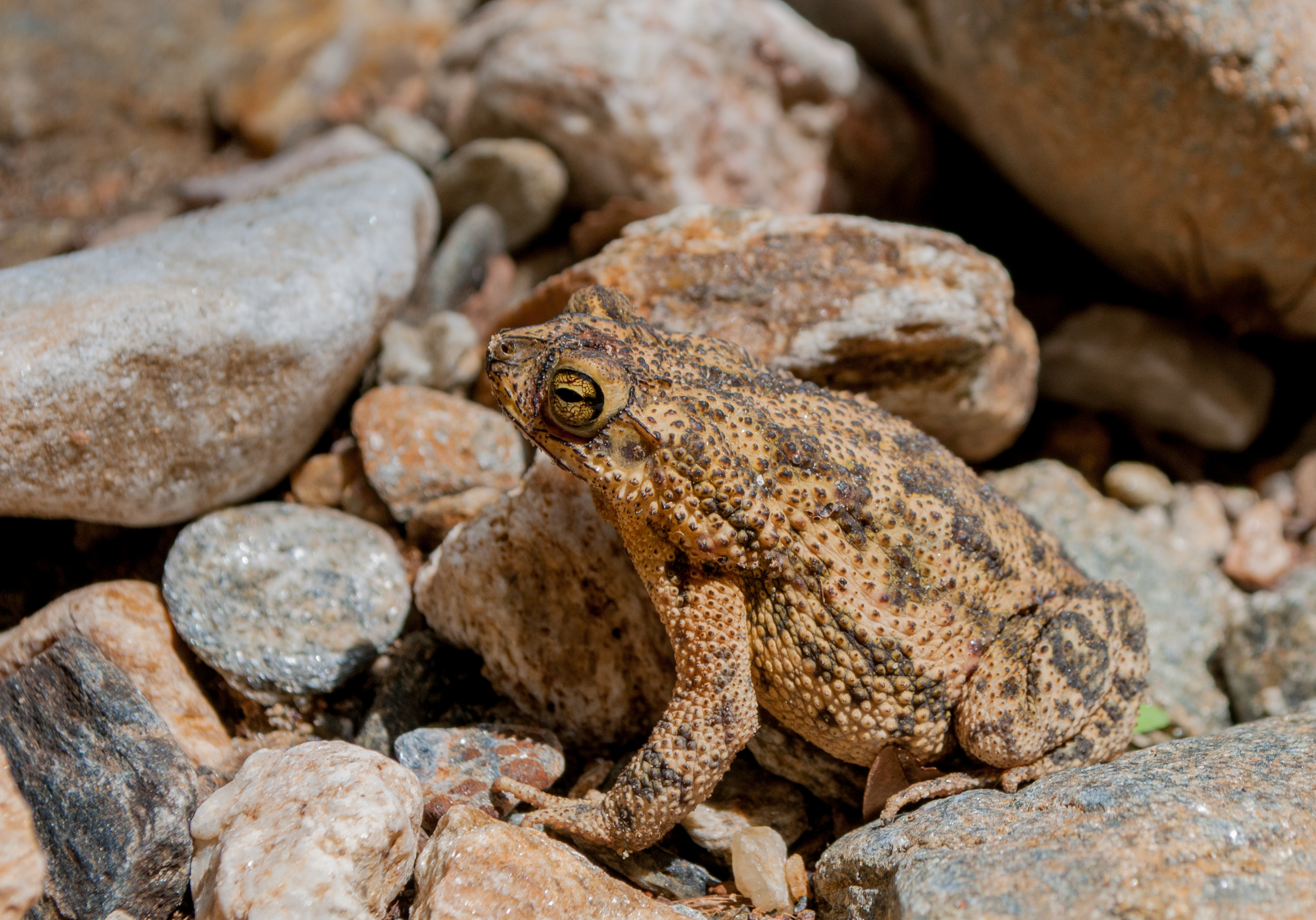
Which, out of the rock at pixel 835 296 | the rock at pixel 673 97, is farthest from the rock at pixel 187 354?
the rock at pixel 673 97

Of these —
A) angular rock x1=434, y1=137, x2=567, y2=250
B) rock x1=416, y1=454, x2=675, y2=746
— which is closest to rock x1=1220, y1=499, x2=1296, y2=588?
rock x1=416, y1=454, x2=675, y2=746

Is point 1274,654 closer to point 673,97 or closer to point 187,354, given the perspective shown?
point 673,97

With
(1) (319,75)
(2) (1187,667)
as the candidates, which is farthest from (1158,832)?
(1) (319,75)

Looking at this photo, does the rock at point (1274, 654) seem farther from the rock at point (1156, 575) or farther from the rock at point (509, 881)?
the rock at point (509, 881)

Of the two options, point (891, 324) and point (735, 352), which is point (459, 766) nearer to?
point (735, 352)

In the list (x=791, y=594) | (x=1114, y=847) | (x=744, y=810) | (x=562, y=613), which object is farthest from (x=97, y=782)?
(x=1114, y=847)
